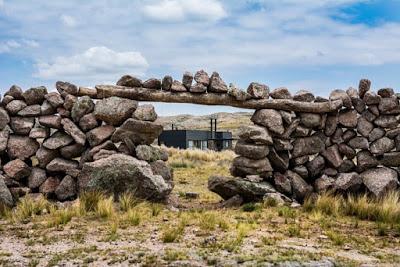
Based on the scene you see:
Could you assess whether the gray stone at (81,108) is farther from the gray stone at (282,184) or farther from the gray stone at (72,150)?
the gray stone at (282,184)

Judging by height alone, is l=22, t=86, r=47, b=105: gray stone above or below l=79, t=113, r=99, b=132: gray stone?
above

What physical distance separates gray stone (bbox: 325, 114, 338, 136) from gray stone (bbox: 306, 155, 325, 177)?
68 centimetres

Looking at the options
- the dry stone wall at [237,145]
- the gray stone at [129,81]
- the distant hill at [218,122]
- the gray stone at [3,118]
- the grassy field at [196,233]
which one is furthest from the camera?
the distant hill at [218,122]

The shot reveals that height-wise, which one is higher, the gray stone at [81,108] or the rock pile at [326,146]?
the gray stone at [81,108]

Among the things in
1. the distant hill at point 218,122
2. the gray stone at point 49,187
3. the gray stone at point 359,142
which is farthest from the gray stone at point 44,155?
the distant hill at point 218,122

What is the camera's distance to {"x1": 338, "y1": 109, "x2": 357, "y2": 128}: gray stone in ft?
→ 44.3

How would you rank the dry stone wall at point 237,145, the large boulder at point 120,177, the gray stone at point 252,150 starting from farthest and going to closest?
the gray stone at point 252,150 → the dry stone wall at point 237,145 → the large boulder at point 120,177

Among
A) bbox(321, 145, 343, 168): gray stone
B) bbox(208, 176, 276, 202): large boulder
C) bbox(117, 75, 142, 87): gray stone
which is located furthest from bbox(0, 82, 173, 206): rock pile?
bbox(321, 145, 343, 168): gray stone

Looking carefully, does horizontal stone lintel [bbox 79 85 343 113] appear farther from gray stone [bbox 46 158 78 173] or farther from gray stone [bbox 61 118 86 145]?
gray stone [bbox 46 158 78 173]

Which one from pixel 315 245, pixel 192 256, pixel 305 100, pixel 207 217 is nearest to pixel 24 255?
pixel 192 256

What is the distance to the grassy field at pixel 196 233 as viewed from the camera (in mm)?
7547

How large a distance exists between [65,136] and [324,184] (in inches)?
262

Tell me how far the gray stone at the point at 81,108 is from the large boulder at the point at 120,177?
A: 5.07ft

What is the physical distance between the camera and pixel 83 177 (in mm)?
11883
